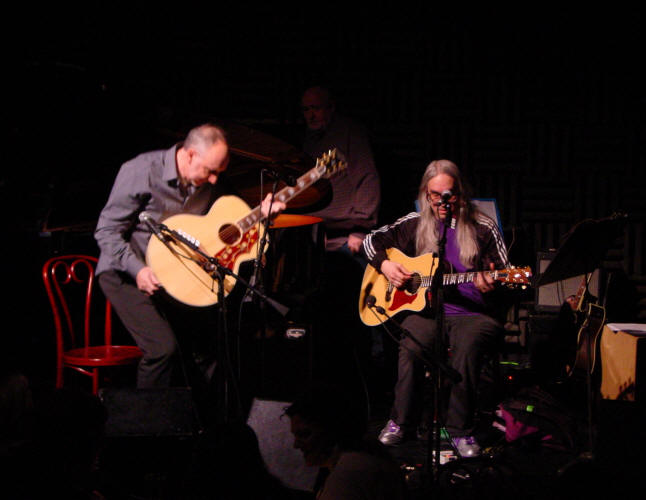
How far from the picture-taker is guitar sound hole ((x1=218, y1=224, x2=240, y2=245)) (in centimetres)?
356

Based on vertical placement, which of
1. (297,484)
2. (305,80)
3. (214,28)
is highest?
(214,28)

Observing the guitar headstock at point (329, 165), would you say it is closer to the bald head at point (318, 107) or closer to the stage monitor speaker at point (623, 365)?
the bald head at point (318, 107)

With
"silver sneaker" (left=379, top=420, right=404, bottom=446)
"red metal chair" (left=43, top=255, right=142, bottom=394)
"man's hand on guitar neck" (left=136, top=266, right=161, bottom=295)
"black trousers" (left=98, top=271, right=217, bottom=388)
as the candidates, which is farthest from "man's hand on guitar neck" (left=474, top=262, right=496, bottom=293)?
"red metal chair" (left=43, top=255, right=142, bottom=394)

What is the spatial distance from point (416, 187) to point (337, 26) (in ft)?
5.30

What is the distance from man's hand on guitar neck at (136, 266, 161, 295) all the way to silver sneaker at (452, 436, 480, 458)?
191 centimetres

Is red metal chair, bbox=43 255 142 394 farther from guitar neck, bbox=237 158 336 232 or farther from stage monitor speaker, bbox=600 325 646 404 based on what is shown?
stage monitor speaker, bbox=600 325 646 404

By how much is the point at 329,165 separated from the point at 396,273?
997 millimetres

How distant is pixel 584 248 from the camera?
11.5ft

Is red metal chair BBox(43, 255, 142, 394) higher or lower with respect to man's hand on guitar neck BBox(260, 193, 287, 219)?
lower

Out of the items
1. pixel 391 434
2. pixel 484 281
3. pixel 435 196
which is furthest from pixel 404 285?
pixel 391 434

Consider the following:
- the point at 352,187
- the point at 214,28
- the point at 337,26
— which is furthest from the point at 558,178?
the point at 214,28

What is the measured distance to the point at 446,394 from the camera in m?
4.17

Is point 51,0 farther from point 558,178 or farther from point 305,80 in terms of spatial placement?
point 558,178

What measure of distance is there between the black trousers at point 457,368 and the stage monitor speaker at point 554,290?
1115mm
